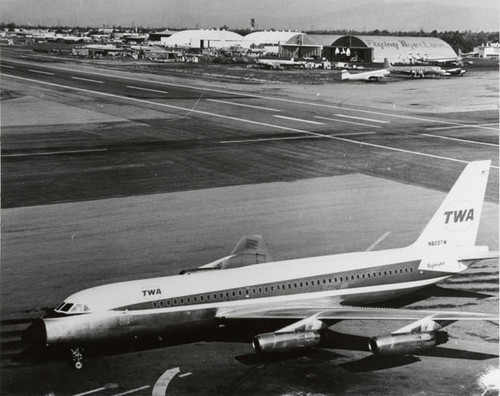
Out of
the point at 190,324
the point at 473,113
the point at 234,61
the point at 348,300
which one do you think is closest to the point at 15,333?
the point at 190,324

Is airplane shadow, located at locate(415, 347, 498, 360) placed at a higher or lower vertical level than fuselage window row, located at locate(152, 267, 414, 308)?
lower

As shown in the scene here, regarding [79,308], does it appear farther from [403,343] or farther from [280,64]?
[280,64]

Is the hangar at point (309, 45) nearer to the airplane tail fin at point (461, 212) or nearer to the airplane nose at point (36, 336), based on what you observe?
the airplane tail fin at point (461, 212)

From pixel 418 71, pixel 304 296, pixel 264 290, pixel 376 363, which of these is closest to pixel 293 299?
pixel 304 296

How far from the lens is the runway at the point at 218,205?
2742cm

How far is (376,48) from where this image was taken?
16588cm

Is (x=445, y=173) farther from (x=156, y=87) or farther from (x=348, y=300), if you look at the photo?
(x=156, y=87)

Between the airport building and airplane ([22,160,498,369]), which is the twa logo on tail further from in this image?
the airport building

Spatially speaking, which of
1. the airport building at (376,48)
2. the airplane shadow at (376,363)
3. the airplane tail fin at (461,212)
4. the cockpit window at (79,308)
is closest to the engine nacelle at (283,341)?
the airplane shadow at (376,363)

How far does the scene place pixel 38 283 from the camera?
119ft

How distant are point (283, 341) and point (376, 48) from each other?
14805cm

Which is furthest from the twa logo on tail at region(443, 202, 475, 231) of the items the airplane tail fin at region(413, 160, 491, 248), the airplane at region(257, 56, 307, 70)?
the airplane at region(257, 56, 307, 70)

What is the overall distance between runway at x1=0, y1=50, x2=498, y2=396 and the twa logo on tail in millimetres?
3930

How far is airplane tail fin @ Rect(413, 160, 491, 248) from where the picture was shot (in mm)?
34250
